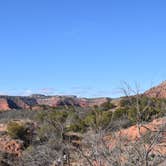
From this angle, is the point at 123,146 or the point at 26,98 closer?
the point at 123,146

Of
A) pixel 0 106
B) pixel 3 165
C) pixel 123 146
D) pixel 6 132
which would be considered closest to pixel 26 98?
pixel 0 106

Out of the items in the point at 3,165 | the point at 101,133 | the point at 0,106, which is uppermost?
the point at 0,106

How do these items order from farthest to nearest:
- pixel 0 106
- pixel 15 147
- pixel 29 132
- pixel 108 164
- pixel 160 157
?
pixel 0 106 → pixel 29 132 → pixel 15 147 → pixel 160 157 → pixel 108 164

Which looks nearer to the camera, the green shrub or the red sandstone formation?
the green shrub

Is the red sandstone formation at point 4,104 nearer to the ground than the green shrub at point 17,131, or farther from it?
farther from it

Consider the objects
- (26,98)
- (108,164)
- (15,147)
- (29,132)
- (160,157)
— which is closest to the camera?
(108,164)

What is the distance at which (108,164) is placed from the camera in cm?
1045

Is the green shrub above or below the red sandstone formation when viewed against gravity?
below

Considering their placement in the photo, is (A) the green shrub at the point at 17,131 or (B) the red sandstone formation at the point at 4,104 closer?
(A) the green shrub at the point at 17,131

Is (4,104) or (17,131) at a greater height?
(4,104)

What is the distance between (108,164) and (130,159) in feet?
1.69

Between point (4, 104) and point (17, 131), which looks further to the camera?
point (4, 104)

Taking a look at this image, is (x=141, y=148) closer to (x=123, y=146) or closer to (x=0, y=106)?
(x=123, y=146)

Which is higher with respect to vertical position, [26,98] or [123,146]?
[26,98]
